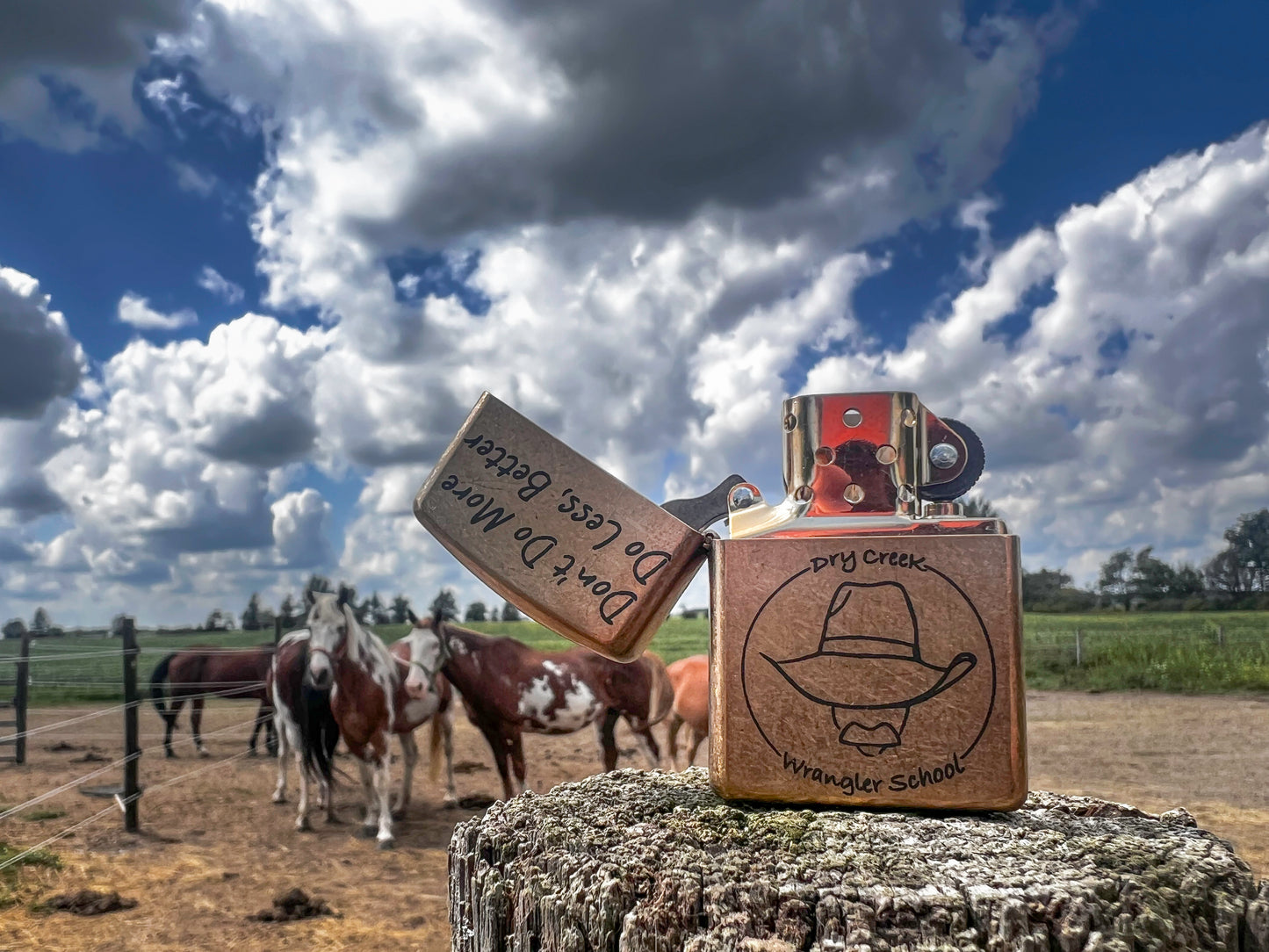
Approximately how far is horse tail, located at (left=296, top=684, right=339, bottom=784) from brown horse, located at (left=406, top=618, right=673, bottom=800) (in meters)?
1.22

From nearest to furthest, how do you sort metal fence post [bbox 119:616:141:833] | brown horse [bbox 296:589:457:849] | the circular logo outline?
1. the circular logo outline
2. brown horse [bbox 296:589:457:849]
3. metal fence post [bbox 119:616:141:833]

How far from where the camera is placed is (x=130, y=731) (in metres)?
7.16

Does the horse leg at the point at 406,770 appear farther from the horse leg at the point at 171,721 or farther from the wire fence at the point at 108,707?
the horse leg at the point at 171,721

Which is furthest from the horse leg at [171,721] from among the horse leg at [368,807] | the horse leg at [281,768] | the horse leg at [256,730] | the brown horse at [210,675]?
the horse leg at [368,807]

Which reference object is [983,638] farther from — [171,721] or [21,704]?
[21,704]

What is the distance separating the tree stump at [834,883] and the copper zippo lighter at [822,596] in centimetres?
8

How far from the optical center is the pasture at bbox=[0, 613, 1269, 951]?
4.88 meters

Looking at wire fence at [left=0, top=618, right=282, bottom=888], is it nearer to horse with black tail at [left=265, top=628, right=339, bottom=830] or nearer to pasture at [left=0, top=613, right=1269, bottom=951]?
pasture at [left=0, top=613, right=1269, bottom=951]

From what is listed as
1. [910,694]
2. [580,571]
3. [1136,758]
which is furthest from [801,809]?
[1136,758]

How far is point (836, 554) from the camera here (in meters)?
1.20

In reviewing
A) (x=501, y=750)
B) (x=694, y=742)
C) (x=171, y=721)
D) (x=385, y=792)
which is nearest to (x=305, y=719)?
(x=385, y=792)

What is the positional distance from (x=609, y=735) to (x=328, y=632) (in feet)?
7.00

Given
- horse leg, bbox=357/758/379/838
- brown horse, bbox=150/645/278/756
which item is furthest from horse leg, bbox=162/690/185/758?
horse leg, bbox=357/758/379/838

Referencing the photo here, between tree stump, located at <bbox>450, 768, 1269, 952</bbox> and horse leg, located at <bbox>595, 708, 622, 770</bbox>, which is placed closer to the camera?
tree stump, located at <bbox>450, 768, 1269, 952</bbox>
